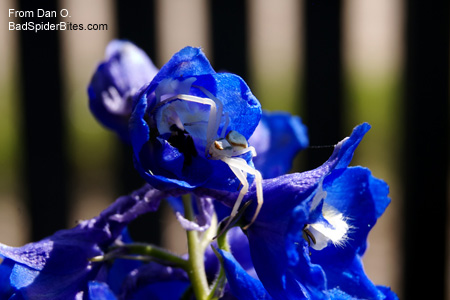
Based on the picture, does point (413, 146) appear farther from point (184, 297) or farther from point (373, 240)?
point (184, 297)

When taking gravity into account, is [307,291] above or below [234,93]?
below

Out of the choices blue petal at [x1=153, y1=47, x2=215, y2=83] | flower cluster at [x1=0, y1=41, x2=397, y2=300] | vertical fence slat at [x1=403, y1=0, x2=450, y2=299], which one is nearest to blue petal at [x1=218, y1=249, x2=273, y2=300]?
flower cluster at [x1=0, y1=41, x2=397, y2=300]

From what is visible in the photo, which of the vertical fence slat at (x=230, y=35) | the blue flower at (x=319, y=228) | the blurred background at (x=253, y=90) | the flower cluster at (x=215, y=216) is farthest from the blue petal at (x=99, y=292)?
the vertical fence slat at (x=230, y=35)

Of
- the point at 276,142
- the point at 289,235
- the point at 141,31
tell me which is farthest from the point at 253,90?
the point at 289,235

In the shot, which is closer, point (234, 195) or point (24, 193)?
point (234, 195)

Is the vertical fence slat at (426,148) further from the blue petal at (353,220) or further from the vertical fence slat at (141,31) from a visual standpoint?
the blue petal at (353,220)

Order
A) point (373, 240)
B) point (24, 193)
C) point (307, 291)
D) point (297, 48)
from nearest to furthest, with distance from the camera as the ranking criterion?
point (307, 291) → point (24, 193) → point (297, 48) → point (373, 240)

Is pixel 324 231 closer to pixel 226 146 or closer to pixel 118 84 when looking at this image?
pixel 226 146

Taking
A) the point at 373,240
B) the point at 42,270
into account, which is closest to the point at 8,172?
the point at 373,240
